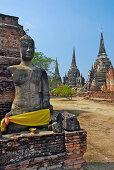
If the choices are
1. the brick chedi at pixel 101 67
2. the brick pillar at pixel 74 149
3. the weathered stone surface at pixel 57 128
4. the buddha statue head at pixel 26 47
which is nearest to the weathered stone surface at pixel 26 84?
the buddha statue head at pixel 26 47

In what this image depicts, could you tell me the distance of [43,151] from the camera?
2.63 meters

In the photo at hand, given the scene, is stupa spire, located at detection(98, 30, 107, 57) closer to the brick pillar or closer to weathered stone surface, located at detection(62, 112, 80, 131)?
weathered stone surface, located at detection(62, 112, 80, 131)

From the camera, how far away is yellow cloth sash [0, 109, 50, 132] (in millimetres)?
2773

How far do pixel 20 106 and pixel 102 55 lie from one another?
39990 millimetres

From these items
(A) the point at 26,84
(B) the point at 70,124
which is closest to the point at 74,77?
(A) the point at 26,84

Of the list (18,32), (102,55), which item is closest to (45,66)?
(18,32)

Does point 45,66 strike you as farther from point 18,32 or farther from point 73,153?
point 73,153

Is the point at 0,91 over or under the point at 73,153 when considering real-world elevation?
over

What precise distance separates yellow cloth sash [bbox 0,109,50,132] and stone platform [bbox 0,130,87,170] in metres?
0.28

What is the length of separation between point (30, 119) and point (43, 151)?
728mm

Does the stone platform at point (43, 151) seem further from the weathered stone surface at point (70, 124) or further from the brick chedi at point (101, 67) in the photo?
the brick chedi at point (101, 67)

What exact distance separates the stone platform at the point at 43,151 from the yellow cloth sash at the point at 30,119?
0.28 meters

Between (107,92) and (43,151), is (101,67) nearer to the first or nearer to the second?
(107,92)

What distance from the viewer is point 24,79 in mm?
3059
